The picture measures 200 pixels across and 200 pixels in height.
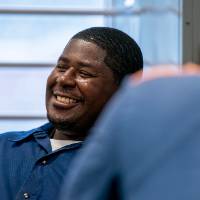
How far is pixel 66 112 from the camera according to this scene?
1573 millimetres

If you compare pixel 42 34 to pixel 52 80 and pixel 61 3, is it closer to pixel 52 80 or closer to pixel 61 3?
pixel 61 3

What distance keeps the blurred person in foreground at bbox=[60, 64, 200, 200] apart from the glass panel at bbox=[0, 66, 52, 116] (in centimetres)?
151

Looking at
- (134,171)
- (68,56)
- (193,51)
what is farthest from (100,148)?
(193,51)

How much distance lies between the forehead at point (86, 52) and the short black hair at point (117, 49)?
12mm

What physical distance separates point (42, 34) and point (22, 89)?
0.22 metres

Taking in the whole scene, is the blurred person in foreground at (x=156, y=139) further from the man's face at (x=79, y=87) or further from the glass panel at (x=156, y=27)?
the glass panel at (x=156, y=27)

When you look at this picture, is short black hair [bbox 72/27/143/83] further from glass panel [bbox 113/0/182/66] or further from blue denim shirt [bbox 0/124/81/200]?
glass panel [bbox 113/0/182/66]

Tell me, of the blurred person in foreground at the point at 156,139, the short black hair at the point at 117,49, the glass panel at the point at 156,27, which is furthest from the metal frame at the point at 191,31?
the blurred person in foreground at the point at 156,139

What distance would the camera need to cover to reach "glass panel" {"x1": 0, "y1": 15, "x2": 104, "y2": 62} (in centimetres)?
223

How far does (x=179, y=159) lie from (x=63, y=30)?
157 centimetres

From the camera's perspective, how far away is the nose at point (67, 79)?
1570 mm

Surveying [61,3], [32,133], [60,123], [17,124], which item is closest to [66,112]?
[60,123]

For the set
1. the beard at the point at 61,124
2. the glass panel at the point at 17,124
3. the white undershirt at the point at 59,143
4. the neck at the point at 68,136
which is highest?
the beard at the point at 61,124

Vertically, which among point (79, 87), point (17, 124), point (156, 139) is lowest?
point (17, 124)
